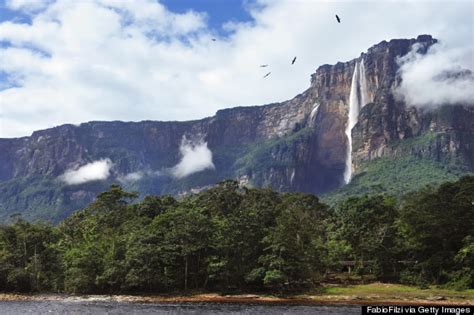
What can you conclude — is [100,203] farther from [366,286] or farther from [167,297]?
[366,286]

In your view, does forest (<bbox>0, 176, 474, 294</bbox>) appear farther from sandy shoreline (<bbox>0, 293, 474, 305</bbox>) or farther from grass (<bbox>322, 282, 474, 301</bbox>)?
grass (<bbox>322, 282, 474, 301</bbox>)

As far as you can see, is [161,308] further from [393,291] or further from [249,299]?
[393,291]

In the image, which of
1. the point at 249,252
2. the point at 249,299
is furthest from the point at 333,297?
the point at 249,252

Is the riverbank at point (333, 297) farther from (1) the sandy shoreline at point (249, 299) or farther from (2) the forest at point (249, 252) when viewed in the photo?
(2) the forest at point (249, 252)

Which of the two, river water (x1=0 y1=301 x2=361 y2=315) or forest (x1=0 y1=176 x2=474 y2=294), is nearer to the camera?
river water (x1=0 y1=301 x2=361 y2=315)

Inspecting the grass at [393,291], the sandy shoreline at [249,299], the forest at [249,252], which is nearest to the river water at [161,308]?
the sandy shoreline at [249,299]

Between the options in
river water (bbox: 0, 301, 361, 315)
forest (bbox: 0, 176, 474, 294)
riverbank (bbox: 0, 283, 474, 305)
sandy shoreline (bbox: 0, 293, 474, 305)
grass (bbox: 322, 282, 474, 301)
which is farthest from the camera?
forest (bbox: 0, 176, 474, 294)

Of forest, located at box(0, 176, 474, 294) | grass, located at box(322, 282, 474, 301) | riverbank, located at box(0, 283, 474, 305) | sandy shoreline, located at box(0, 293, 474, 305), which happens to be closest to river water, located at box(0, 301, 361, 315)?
sandy shoreline, located at box(0, 293, 474, 305)
